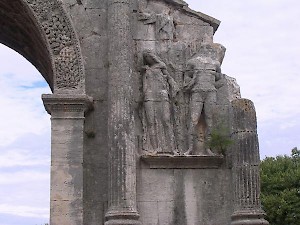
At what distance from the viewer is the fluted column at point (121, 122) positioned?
1205 cm

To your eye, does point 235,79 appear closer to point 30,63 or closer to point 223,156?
point 223,156

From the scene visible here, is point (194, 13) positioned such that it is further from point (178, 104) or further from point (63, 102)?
point (63, 102)

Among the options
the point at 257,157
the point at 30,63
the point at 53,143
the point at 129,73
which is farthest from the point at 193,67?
the point at 30,63

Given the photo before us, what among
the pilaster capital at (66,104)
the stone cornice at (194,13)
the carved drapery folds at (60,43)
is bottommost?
the pilaster capital at (66,104)

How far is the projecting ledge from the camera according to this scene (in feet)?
41.2

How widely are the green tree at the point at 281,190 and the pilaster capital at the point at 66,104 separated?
19.9 metres

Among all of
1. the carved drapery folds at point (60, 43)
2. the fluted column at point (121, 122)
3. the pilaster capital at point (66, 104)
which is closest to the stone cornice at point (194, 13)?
the fluted column at point (121, 122)

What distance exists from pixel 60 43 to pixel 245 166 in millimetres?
4097

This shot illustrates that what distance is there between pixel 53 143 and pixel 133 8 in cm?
314

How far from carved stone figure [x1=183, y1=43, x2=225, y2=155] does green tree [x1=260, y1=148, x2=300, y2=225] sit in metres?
18.8

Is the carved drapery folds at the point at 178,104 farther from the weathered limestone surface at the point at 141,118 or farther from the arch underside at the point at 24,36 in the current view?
the arch underside at the point at 24,36

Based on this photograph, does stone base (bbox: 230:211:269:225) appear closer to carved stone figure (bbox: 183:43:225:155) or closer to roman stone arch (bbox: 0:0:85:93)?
carved stone figure (bbox: 183:43:225:155)

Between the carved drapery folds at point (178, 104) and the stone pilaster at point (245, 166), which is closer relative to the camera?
the stone pilaster at point (245, 166)

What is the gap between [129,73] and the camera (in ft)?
41.8
